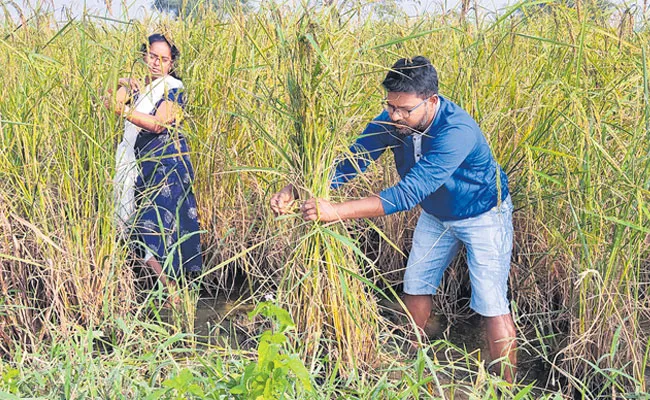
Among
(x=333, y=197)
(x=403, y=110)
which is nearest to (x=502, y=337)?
(x=333, y=197)

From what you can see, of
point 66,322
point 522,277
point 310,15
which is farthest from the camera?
point 522,277

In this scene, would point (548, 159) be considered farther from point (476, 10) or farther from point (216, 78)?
point (216, 78)

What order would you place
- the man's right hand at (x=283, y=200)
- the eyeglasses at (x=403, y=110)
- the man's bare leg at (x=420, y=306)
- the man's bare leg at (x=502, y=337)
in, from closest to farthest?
1. the man's right hand at (x=283, y=200)
2. the eyeglasses at (x=403, y=110)
3. the man's bare leg at (x=502, y=337)
4. the man's bare leg at (x=420, y=306)

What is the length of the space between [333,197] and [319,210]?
315 mm

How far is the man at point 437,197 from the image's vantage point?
2.38 metres

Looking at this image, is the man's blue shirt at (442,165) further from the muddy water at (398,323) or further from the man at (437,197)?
the muddy water at (398,323)

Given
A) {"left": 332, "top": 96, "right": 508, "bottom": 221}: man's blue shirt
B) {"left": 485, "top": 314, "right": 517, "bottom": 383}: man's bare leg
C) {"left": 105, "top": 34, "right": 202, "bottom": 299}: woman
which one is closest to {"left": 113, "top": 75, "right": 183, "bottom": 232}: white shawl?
{"left": 105, "top": 34, "right": 202, "bottom": 299}: woman

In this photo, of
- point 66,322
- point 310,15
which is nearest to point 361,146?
point 310,15

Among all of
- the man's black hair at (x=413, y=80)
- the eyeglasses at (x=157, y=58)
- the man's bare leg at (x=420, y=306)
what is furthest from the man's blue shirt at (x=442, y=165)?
the eyeglasses at (x=157, y=58)

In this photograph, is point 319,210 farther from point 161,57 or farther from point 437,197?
point 161,57

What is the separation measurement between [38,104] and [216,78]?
3.24 ft

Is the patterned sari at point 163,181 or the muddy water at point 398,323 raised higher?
the patterned sari at point 163,181

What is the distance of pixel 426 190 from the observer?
95.2 inches

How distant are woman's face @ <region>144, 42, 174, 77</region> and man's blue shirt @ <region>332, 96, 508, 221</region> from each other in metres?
1.06
